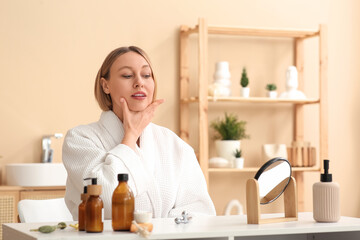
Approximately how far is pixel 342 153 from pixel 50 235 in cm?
334

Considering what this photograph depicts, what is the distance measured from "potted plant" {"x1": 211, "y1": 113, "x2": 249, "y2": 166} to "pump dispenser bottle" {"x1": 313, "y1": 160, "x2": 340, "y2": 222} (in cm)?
222

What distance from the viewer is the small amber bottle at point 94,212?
148cm

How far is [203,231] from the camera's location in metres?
1.50

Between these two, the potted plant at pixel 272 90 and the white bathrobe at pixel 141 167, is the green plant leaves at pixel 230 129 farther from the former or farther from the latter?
the white bathrobe at pixel 141 167

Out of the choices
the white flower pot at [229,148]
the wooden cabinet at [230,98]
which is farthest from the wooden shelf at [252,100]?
the white flower pot at [229,148]

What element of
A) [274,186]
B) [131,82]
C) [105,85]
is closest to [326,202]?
[274,186]

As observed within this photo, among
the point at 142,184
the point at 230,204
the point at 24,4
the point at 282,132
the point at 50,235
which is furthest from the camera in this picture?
the point at 282,132

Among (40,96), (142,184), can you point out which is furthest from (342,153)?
(142,184)

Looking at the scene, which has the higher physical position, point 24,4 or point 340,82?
point 24,4

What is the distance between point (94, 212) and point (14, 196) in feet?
6.89

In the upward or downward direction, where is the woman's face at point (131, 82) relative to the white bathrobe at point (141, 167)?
upward

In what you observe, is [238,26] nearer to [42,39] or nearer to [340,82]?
[340,82]

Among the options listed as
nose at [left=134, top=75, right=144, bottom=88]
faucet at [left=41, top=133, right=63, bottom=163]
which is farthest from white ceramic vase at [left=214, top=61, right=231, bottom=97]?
nose at [left=134, top=75, right=144, bottom=88]

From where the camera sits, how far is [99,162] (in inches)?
81.5
